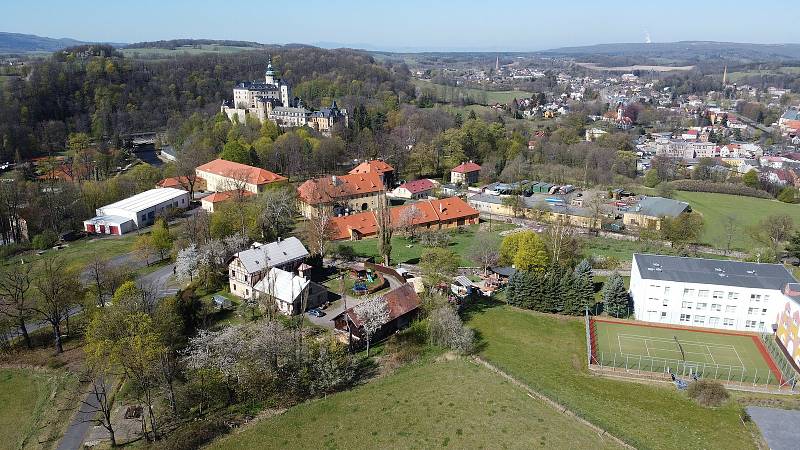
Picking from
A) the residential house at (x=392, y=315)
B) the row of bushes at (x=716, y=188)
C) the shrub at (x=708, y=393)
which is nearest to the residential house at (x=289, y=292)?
the residential house at (x=392, y=315)

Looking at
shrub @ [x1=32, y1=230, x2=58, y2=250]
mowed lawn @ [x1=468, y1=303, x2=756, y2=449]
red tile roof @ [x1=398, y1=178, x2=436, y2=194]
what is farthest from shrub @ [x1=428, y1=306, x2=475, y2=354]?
red tile roof @ [x1=398, y1=178, x2=436, y2=194]

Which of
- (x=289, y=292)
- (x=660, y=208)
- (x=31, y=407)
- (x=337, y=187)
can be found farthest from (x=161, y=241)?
(x=660, y=208)

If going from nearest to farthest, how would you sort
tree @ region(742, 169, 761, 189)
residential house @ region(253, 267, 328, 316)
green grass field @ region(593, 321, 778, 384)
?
green grass field @ region(593, 321, 778, 384) → residential house @ region(253, 267, 328, 316) → tree @ region(742, 169, 761, 189)

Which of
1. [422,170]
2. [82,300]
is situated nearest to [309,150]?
[422,170]

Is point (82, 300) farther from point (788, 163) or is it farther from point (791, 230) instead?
point (788, 163)

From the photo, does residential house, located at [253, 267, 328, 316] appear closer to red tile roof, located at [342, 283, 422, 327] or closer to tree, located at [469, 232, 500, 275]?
red tile roof, located at [342, 283, 422, 327]

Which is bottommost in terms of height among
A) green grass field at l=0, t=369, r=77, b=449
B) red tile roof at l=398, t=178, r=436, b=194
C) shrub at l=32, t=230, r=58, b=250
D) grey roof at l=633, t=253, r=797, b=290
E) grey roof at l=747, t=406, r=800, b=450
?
green grass field at l=0, t=369, r=77, b=449
